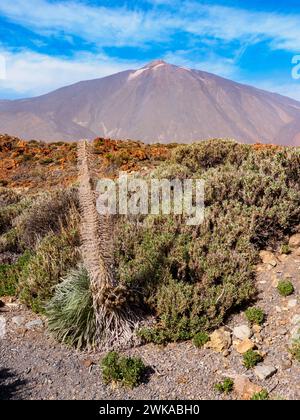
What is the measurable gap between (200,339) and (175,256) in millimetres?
1431

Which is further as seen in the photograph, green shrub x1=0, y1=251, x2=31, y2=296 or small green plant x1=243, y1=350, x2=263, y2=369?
green shrub x1=0, y1=251, x2=31, y2=296

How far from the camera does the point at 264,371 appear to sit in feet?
16.0

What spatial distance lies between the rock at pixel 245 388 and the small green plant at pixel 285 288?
5.41ft

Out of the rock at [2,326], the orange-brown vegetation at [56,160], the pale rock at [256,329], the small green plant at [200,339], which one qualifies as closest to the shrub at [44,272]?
the rock at [2,326]

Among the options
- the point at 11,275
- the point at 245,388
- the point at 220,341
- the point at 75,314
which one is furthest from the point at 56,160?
the point at 245,388

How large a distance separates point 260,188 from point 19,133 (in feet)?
285

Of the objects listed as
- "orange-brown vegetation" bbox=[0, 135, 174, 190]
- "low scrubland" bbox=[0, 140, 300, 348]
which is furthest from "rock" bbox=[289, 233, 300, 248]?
"orange-brown vegetation" bbox=[0, 135, 174, 190]

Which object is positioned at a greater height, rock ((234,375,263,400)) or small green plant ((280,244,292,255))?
small green plant ((280,244,292,255))

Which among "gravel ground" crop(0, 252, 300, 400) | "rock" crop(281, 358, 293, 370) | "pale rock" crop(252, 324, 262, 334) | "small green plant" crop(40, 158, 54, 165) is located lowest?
"gravel ground" crop(0, 252, 300, 400)

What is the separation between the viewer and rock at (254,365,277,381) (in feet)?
15.8

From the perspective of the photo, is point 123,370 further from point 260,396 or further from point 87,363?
point 260,396

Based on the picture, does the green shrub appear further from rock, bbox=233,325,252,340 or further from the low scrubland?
rock, bbox=233,325,252,340

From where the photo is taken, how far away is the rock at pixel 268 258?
6732 mm

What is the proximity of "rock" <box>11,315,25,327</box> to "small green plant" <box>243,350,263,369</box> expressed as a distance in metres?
3.23
